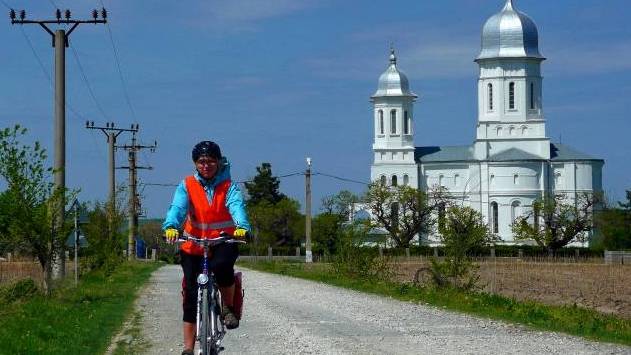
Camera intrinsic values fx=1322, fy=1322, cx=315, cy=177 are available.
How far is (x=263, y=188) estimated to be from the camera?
13862 cm

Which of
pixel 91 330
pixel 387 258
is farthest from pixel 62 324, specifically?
pixel 387 258

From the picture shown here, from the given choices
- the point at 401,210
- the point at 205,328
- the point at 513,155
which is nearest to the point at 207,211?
the point at 205,328

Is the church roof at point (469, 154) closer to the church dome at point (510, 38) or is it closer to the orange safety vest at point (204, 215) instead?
the church dome at point (510, 38)

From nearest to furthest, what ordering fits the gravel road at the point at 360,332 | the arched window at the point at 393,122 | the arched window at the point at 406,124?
the gravel road at the point at 360,332, the arched window at the point at 393,122, the arched window at the point at 406,124

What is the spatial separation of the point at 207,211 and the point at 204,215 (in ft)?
0.14

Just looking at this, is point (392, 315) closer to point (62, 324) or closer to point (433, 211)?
point (62, 324)

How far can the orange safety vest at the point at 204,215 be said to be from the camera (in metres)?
11.0

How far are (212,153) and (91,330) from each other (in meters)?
6.52

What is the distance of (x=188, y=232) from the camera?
36.3 ft

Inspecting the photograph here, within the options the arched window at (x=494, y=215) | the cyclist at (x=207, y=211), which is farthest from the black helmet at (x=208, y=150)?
Answer: the arched window at (x=494, y=215)

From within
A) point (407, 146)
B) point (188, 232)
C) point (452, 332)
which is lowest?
point (452, 332)

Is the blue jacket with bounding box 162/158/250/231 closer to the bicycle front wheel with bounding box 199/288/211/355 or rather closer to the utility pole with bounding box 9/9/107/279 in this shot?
the bicycle front wheel with bounding box 199/288/211/355

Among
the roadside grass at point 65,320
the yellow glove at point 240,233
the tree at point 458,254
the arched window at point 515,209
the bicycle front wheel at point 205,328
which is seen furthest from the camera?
the arched window at point 515,209

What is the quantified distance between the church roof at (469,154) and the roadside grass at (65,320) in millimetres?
102168
